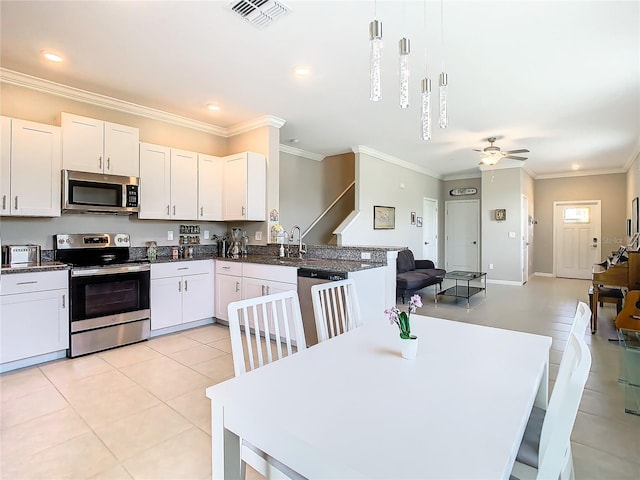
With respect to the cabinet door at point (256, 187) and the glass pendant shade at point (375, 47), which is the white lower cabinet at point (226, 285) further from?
the glass pendant shade at point (375, 47)

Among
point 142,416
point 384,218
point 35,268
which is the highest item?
point 384,218

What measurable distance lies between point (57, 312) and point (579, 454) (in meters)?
4.01

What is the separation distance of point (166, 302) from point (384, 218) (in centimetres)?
437

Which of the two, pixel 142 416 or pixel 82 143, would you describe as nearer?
pixel 142 416

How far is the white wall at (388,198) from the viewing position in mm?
6223

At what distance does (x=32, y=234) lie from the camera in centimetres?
336

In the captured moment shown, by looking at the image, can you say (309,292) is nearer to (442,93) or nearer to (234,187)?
(234,187)

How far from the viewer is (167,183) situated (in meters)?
Result: 4.13

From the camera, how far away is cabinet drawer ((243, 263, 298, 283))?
3550 millimetres

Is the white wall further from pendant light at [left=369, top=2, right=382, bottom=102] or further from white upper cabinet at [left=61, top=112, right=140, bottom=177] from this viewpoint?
pendant light at [left=369, top=2, right=382, bottom=102]

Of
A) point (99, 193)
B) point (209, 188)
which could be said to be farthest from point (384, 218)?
point (99, 193)

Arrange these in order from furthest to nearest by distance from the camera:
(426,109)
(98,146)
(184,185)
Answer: (184,185)
(98,146)
(426,109)

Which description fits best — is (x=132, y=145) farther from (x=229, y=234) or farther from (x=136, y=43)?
(x=229, y=234)

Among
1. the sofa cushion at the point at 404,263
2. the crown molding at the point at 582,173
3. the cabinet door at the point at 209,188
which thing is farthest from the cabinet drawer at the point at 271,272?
the crown molding at the point at 582,173
